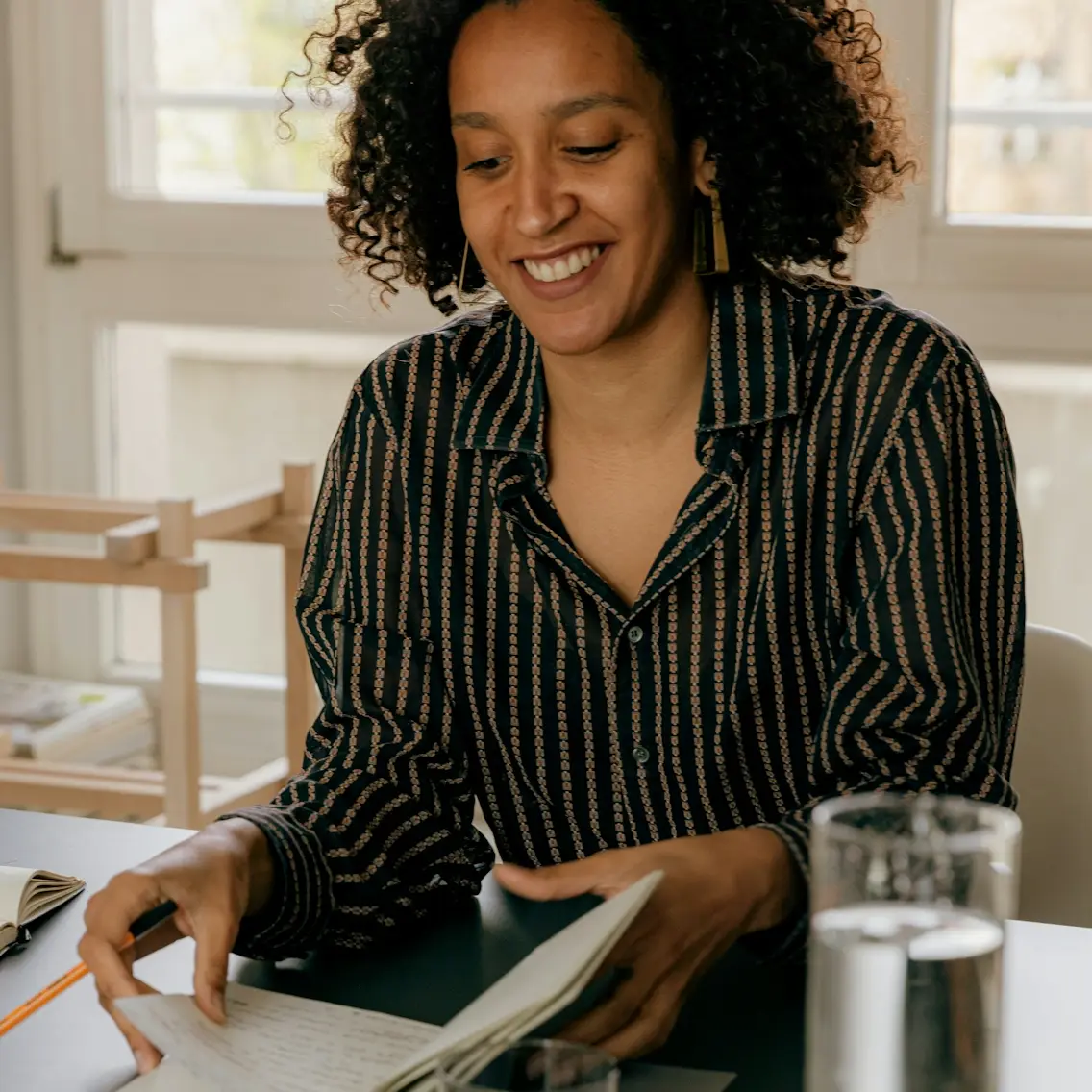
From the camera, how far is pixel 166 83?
2.83 metres

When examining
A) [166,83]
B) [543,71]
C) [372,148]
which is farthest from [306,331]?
[543,71]

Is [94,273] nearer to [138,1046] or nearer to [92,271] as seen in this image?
[92,271]

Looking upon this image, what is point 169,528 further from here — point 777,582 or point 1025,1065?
point 1025,1065

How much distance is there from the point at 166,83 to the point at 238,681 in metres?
0.99

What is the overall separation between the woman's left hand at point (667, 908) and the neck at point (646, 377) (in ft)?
1.51

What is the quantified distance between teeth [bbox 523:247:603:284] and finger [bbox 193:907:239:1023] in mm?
569

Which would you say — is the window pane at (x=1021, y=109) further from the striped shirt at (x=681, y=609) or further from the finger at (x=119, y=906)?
the finger at (x=119, y=906)

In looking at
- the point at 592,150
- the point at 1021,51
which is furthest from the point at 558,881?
the point at 1021,51

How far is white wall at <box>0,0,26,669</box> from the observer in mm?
2861

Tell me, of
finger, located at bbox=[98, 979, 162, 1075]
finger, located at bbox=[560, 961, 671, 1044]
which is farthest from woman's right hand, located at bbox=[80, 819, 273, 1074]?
finger, located at bbox=[560, 961, 671, 1044]

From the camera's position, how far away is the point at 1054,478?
2570mm

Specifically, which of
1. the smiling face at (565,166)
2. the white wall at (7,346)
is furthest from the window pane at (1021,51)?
the white wall at (7,346)

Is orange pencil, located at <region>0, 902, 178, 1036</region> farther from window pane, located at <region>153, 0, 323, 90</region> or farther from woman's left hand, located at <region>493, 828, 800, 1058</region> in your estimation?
window pane, located at <region>153, 0, 323, 90</region>

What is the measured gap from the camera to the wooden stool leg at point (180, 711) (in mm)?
2354
